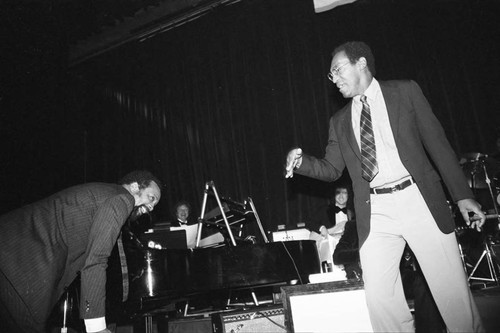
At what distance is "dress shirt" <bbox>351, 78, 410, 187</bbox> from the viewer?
2090 mm

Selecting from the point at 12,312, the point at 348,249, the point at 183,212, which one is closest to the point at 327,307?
the point at 348,249

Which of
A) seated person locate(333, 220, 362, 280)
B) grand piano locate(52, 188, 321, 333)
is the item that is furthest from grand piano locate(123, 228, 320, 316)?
seated person locate(333, 220, 362, 280)

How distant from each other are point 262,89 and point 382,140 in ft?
17.2

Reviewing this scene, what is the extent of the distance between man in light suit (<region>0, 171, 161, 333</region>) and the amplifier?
1853mm

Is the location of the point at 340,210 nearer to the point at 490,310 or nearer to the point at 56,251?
the point at 490,310

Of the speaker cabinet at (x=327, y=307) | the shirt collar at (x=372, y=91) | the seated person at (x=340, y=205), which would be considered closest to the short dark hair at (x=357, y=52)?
the shirt collar at (x=372, y=91)

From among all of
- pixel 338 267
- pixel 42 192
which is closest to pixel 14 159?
pixel 42 192

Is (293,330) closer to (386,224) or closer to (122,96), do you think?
(386,224)

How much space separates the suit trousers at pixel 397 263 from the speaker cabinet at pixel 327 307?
55 centimetres

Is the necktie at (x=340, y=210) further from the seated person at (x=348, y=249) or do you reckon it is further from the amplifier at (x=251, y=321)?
the amplifier at (x=251, y=321)

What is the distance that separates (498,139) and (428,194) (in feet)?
14.5

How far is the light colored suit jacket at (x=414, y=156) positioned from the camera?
1949 millimetres

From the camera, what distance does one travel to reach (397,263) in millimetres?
2078

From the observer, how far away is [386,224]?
6.71 ft
